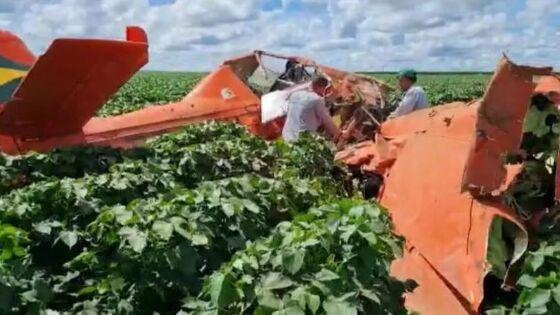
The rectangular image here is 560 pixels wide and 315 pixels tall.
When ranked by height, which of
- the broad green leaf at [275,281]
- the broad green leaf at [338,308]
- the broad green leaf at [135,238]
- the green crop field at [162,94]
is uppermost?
the broad green leaf at [135,238]

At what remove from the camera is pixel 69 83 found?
19.6 feet

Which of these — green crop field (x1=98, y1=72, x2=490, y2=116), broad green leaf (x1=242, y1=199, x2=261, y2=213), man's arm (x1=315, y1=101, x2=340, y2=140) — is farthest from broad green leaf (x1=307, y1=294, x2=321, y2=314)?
green crop field (x1=98, y1=72, x2=490, y2=116)

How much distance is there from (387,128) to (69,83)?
2642mm

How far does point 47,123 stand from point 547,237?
14.0 ft

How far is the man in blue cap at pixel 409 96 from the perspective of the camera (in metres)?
8.54

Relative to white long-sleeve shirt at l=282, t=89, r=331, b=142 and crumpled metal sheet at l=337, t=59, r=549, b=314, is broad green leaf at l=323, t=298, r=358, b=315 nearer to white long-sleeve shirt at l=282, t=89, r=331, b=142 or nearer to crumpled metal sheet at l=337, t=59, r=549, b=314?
crumpled metal sheet at l=337, t=59, r=549, b=314

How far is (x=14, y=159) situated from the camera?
5.22 metres

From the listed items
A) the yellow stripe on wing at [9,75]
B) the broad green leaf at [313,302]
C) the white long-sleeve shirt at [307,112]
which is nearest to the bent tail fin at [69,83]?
the yellow stripe on wing at [9,75]

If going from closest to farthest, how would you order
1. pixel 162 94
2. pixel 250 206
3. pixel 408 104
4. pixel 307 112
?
pixel 250 206, pixel 307 112, pixel 408 104, pixel 162 94

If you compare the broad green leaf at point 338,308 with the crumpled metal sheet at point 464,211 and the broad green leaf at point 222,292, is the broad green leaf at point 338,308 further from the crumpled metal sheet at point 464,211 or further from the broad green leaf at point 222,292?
the crumpled metal sheet at point 464,211

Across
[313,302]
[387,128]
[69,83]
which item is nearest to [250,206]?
[313,302]

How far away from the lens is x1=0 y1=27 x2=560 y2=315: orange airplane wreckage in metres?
3.98

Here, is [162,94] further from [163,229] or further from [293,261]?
[293,261]

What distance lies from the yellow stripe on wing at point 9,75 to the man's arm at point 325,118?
274 cm
